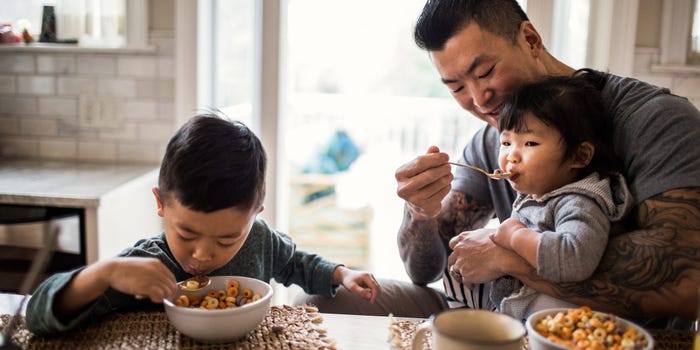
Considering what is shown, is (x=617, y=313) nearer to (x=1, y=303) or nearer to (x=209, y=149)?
(x=209, y=149)

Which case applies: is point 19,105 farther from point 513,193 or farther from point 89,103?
point 513,193

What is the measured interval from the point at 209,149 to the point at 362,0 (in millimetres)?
4925

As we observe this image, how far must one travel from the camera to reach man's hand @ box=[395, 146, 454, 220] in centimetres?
164

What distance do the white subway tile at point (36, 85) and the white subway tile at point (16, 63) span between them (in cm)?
4

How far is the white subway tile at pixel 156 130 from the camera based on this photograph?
9.12ft

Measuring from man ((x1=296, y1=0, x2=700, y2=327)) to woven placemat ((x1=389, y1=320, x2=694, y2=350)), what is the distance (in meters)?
0.17

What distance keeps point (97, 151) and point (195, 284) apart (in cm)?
183

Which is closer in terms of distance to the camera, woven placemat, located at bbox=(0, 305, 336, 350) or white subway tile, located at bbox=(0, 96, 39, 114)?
woven placemat, located at bbox=(0, 305, 336, 350)

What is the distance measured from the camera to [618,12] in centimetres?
262

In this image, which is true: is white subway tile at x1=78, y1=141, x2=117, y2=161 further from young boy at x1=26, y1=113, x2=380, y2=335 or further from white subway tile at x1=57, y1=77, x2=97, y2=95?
young boy at x1=26, y1=113, x2=380, y2=335

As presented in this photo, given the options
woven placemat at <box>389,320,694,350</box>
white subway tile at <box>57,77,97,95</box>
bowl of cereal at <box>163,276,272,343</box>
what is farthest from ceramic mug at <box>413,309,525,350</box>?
white subway tile at <box>57,77,97,95</box>

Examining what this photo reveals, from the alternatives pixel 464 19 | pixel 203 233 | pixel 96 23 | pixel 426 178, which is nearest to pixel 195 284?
pixel 203 233

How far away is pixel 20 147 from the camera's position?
2900 mm

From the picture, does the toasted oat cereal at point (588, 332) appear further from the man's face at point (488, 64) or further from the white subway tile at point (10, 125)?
the white subway tile at point (10, 125)
